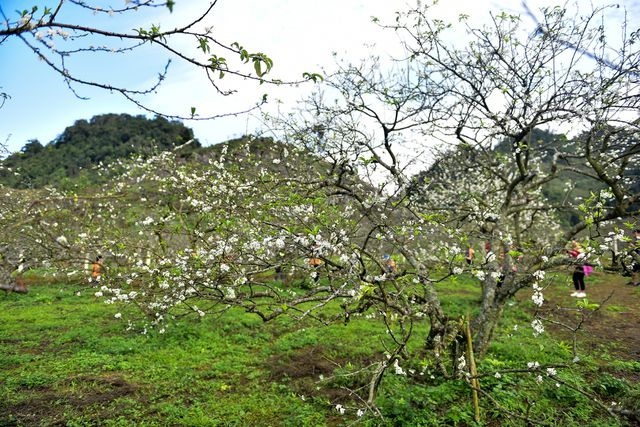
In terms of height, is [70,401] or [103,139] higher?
[103,139]

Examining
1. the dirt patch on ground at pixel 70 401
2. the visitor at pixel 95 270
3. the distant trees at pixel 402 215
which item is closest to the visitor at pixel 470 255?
the distant trees at pixel 402 215

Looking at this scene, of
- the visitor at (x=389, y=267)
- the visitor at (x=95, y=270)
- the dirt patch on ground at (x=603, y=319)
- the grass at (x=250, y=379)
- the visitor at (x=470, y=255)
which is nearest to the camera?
the visitor at (x=389, y=267)

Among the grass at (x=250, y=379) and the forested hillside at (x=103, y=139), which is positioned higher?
the forested hillside at (x=103, y=139)

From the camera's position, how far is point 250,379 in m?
6.93

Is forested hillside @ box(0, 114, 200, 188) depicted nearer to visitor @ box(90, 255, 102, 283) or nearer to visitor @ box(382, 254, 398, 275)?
visitor @ box(90, 255, 102, 283)

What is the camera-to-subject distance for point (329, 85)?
838 centimetres

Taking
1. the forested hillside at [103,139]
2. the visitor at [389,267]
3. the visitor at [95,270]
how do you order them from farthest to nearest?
the forested hillside at [103,139]
the visitor at [95,270]
the visitor at [389,267]

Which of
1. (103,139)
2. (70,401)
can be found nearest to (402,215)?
(70,401)

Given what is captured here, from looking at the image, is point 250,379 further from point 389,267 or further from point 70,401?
point 389,267

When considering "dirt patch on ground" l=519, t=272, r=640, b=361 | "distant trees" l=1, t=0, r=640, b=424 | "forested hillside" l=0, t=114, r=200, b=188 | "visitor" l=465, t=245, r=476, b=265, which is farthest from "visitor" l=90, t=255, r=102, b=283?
"forested hillside" l=0, t=114, r=200, b=188

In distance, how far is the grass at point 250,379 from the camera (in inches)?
214

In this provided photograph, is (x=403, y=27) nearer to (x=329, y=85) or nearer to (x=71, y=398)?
(x=329, y=85)

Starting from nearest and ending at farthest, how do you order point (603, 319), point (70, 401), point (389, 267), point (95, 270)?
1. point (389, 267)
2. point (70, 401)
3. point (603, 319)
4. point (95, 270)

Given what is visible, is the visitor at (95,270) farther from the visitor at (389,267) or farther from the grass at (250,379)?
the visitor at (389,267)
